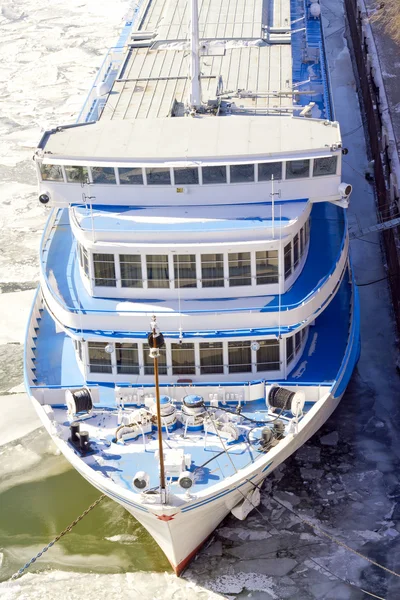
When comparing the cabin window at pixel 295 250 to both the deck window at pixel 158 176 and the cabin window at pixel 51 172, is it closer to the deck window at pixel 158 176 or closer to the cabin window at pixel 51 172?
the deck window at pixel 158 176

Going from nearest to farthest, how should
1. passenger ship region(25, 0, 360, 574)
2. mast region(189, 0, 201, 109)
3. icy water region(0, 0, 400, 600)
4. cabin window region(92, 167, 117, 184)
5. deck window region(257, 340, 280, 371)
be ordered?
1. icy water region(0, 0, 400, 600)
2. passenger ship region(25, 0, 360, 574)
3. deck window region(257, 340, 280, 371)
4. cabin window region(92, 167, 117, 184)
5. mast region(189, 0, 201, 109)

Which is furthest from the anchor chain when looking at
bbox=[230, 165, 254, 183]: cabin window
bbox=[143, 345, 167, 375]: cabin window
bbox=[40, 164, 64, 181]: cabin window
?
bbox=[230, 165, 254, 183]: cabin window

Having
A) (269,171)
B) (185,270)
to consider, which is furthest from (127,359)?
(269,171)

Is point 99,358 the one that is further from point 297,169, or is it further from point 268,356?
point 297,169

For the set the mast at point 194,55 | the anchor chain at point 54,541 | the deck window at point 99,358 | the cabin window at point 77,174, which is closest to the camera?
the anchor chain at point 54,541

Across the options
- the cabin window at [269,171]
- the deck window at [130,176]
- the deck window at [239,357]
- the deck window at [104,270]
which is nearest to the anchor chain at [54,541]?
the deck window at [239,357]

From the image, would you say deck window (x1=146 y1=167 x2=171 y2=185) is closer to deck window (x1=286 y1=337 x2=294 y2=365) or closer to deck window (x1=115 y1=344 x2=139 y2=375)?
deck window (x1=115 y1=344 x2=139 y2=375)
